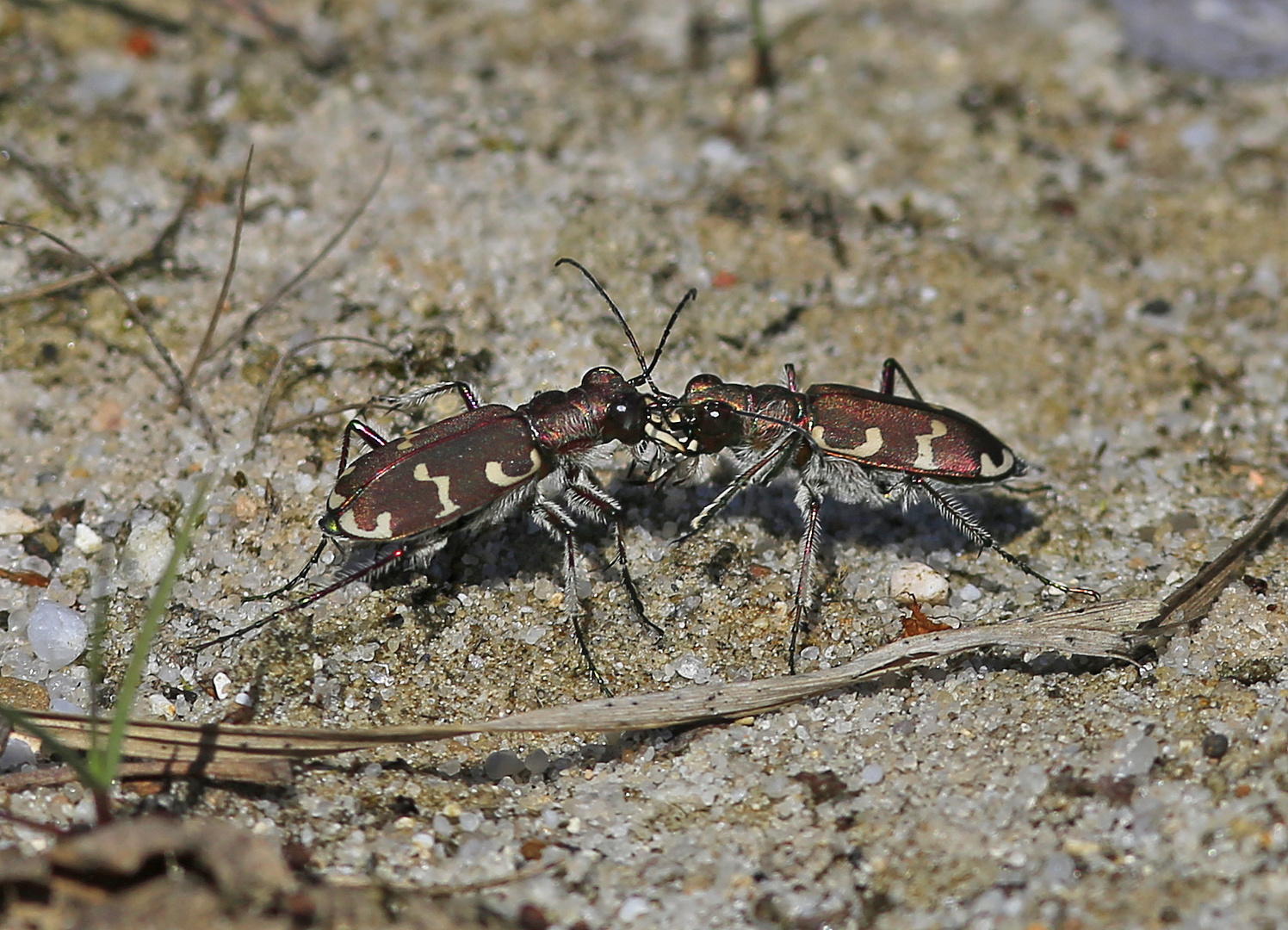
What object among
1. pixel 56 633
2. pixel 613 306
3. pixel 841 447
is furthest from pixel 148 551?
pixel 841 447

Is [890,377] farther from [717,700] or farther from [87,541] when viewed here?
[87,541]

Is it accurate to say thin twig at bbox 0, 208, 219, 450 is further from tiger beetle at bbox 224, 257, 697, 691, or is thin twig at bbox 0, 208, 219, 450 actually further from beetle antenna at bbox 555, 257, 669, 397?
beetle antenna at bbox 555, 257, 669, 397

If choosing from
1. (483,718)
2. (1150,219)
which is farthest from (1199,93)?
(483,718)

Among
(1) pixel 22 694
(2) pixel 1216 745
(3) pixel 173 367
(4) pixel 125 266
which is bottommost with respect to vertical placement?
(2) pixel 1216 745

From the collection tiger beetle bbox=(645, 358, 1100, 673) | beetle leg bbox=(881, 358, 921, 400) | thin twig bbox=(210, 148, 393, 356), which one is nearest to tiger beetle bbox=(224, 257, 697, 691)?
tiger beetle bbox=(645, 358, 1100, 673)

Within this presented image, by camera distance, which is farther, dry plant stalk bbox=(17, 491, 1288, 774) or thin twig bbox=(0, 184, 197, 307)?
thin twig bbox=(0, 184, 197, 307)

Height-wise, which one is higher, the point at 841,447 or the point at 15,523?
the point at 15,523

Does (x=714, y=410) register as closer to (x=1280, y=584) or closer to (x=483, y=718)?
(x=483, y=718)
